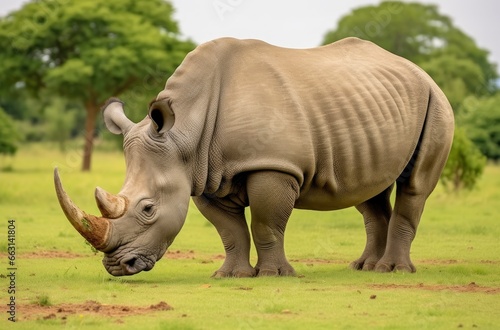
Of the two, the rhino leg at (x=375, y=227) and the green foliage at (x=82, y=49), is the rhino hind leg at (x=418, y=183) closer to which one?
the rhino leg at (x=375, y=227)

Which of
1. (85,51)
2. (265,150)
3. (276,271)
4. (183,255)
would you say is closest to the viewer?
(265,150)

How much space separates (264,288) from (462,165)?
52.1 feet

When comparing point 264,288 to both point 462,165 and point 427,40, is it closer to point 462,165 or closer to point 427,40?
point 462,165

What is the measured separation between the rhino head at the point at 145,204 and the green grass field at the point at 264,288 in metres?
0.34

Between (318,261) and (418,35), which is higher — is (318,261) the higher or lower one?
the higher one

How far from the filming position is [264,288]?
1034 cm

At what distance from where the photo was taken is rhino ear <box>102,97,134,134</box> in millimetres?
11266

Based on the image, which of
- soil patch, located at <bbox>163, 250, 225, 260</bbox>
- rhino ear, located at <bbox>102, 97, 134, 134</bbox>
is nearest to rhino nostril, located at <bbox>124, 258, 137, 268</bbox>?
rhino ear, located at <bbox>102, 97, 134, 134</bbox>

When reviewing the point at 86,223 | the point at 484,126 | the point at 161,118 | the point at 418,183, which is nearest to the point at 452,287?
the point at 418,183

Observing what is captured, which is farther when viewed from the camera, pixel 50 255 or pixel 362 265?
pixel 50 255

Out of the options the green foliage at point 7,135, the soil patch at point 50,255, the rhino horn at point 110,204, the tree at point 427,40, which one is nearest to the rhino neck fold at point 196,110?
the rhino horn at point 110,204

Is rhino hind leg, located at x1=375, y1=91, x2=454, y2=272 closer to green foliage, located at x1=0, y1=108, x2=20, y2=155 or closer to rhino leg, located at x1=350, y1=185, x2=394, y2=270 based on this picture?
rhino leg, located at x1=350, y1=185, x2=394, y2=270

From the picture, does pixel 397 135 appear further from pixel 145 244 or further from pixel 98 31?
pixel 98 31

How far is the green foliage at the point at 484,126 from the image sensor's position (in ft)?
160
